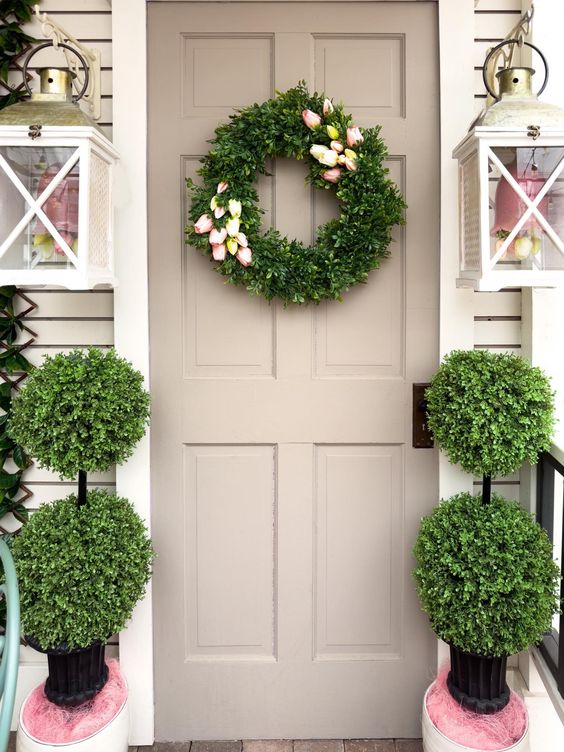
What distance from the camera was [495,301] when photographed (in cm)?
230

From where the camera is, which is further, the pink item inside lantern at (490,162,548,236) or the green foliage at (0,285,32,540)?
the green foliage at (0,285,32,540)

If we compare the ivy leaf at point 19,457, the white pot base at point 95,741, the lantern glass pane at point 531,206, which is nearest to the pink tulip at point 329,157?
the lantern glass pane at point 531,206

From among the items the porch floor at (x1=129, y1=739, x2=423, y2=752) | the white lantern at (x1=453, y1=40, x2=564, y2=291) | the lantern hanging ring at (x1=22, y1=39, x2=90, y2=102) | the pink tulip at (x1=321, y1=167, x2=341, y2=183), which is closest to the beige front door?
the porch floor at (x1=129, y1=739, x2=423, y2=752)

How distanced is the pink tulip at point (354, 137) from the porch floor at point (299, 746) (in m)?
1.95

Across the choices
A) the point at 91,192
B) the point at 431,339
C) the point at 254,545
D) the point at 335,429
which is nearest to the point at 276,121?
the point at 91,192

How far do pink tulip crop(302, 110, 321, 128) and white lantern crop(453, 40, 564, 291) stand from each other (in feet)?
1.49

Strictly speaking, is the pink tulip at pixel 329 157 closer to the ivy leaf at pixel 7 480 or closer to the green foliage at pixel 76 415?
the green foliage at pixel 76 415

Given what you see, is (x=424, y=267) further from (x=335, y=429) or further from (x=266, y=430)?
(x=266, y=430)

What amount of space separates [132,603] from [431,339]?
4.11 ft

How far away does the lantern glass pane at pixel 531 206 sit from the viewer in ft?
6.04

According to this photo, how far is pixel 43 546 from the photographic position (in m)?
1.98

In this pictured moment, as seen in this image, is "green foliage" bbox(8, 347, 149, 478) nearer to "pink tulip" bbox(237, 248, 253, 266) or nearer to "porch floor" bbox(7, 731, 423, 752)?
"pink tulip" bbox(237, 248, 253, 266)

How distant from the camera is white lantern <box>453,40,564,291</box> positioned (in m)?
1.83

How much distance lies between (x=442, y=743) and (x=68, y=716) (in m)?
1.09
